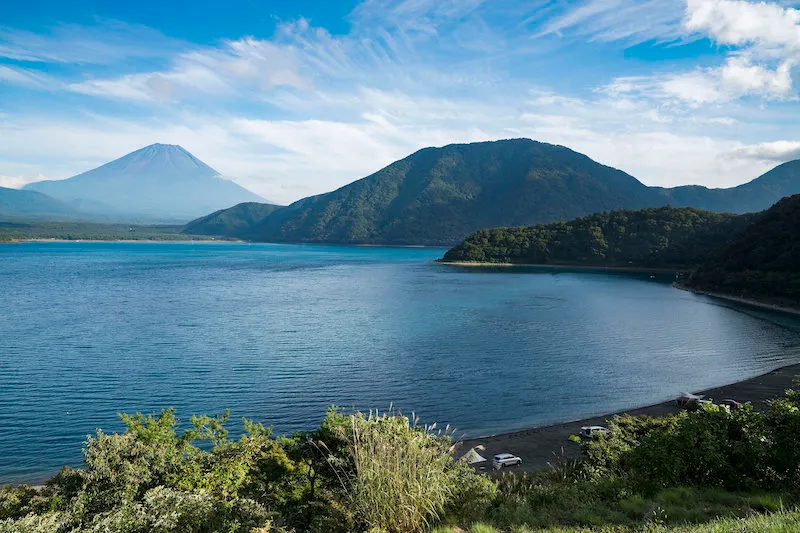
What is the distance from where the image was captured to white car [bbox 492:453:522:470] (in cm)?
1747

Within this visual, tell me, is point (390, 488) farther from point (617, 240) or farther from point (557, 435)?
point (617, 240)

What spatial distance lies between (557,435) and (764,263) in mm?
65803

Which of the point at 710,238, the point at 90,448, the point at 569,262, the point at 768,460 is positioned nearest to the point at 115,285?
the point at 90,448

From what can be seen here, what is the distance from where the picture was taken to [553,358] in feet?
115

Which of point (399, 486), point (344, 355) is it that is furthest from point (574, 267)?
point (399, 486)

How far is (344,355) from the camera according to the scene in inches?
1346

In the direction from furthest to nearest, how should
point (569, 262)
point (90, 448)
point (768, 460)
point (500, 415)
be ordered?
1. point (569, 262)
2. point (500, 415)
3. point (768, 460)
4. point (90, 448)

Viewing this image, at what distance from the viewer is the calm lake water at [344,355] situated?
2347 centimetres

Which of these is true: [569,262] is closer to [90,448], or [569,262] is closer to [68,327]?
[68,327]

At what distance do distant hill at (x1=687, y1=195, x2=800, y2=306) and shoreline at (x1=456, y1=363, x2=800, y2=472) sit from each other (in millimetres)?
41454

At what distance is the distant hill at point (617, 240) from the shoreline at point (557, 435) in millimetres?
93763

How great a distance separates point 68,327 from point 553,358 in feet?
131

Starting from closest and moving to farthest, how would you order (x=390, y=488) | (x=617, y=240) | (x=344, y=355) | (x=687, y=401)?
(x=390, y=488) < (x=687, y=401) < (x=344, y=355) < (x=617, y=240)

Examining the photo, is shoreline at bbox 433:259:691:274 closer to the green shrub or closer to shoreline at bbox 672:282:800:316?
shoreline at bbox 672:282:800:316
